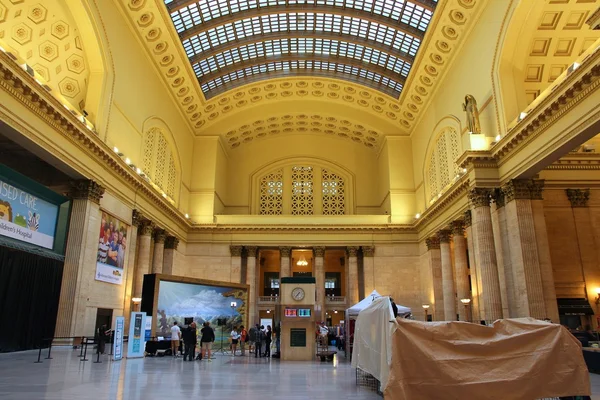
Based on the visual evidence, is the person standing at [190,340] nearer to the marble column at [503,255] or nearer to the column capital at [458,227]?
the marble column at [503,255]

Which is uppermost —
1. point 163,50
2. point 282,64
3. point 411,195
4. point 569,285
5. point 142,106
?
point 282,64

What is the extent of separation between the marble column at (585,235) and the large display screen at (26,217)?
817 inches

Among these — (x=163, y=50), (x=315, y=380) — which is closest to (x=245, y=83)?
(x=163, y=50)

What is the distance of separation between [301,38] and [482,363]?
2349cm

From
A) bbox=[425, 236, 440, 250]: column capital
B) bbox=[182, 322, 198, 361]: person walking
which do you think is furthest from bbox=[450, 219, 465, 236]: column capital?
bbox=[182, 322, 198, 361]: person walking

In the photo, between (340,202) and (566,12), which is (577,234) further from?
(340,202)

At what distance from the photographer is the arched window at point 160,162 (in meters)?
22.1

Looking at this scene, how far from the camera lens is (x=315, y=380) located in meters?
8.86

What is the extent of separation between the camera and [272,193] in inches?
1292

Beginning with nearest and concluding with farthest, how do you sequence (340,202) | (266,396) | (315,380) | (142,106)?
1. (266,396)
2. (315,380)
3. (142,106)
4. (340,202)

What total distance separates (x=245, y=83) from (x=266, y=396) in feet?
80.0

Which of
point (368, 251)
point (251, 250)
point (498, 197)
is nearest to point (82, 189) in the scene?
point (251, 250)

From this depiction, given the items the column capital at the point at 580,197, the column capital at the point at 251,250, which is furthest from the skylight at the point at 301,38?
the column capital at the point at 580,197

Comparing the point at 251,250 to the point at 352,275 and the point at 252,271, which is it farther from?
the point at 352,275
